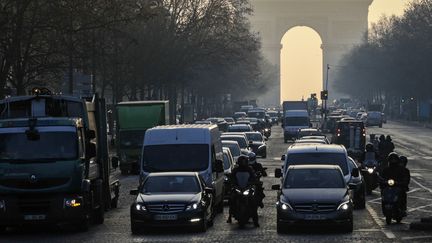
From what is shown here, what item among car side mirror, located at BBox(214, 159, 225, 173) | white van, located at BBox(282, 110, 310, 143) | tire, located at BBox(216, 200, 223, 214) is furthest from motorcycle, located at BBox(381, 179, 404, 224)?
white van, located at BBox(282, 110, 310, 143)

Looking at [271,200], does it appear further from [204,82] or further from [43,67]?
[204,82]

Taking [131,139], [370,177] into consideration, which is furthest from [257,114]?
[370,177]

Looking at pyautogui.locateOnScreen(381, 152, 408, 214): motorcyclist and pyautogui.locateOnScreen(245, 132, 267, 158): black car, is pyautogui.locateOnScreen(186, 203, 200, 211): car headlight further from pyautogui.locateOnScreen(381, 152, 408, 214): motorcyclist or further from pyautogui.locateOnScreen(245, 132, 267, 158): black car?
pyautogui.locateOnScreen(245, 132, 267, 158): black car

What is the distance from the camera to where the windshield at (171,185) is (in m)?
26.7

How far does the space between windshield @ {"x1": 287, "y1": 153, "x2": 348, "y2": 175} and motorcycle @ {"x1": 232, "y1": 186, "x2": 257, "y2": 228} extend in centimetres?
303

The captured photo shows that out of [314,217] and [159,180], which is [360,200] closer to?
[159,180]

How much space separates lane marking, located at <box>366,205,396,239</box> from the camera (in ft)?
81.8

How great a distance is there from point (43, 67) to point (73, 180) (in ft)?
73.8

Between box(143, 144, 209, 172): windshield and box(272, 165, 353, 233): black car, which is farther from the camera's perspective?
box(143, 144, 209, 172): windshield

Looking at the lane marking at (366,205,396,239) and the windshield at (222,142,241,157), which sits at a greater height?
the windshield at (222,142,241,157)

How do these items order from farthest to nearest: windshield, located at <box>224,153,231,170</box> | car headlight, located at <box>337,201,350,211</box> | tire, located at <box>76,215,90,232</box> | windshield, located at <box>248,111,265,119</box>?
windshield, located at <box>248,111,265,119</box> → windshield, located at <box>224,153,231,170</box> → tire, located at <box>76,215,90,232</box> → car headlight, located at <box>337,201,350,211</box>

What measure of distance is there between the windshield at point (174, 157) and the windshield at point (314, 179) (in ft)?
10.1

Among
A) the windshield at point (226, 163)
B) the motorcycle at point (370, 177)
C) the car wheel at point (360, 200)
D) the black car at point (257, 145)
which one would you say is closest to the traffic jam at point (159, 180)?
the car wheel at point (360, 200)

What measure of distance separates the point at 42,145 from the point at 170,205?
2762 mm
